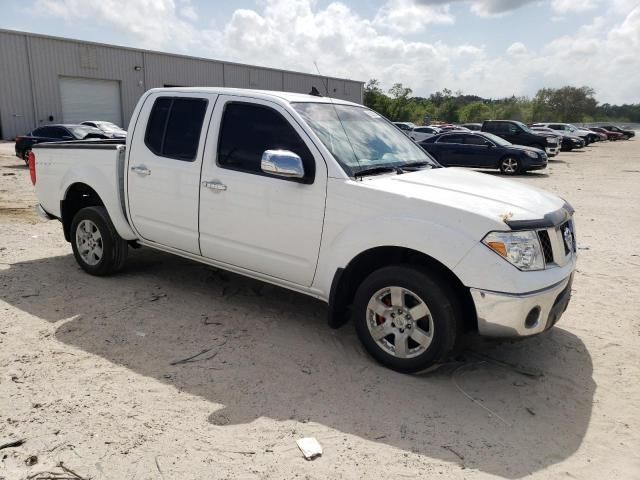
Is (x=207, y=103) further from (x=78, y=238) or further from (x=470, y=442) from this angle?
(x=470, y=442)

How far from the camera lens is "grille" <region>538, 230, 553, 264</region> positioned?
135 inches

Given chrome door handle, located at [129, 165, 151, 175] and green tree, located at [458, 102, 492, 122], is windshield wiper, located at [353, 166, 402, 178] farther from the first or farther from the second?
green tree, located at [458, 102, 492, 122]

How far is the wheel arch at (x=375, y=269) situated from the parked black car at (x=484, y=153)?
14.3 metres

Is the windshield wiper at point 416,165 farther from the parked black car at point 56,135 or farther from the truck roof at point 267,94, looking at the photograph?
the parked black car at point 56,135

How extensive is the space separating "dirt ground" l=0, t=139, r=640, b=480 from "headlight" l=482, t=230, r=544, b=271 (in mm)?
955

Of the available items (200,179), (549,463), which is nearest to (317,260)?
(200,179)

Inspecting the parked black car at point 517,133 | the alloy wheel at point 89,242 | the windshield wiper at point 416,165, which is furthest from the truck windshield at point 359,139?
the parked black car at point 517,133

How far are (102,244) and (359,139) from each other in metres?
3.01

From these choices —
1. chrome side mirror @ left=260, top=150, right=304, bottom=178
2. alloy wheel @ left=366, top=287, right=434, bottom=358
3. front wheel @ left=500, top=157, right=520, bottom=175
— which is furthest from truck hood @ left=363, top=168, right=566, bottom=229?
front wheel @ left=500, top=157, right=520, bottom=175

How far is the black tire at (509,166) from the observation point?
18.0 metres

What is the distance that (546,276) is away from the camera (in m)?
3.37

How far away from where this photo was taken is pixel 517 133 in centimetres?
2472

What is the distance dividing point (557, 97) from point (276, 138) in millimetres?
90985

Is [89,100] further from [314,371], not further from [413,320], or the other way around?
[413,320]
